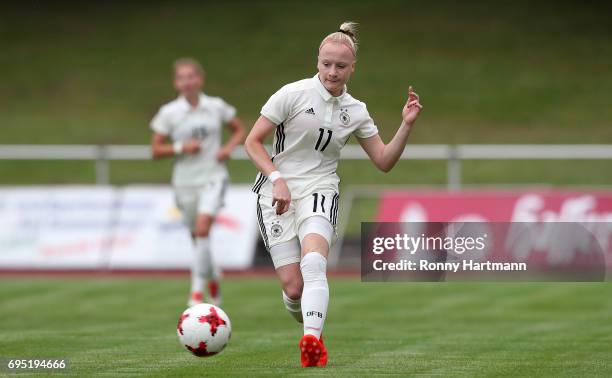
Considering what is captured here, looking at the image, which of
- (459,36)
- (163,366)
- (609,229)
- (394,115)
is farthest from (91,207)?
(459,36)

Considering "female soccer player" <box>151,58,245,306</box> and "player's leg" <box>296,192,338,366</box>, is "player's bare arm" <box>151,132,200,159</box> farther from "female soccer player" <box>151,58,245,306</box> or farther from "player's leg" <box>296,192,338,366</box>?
"player's leg" <box>296,192,338,366</box>

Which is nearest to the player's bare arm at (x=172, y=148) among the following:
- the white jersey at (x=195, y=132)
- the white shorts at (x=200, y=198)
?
the white jersey at (x=195, y=132)

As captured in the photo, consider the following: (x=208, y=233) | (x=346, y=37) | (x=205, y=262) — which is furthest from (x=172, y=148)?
(x=346, y=37)

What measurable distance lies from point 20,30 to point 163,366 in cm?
4769

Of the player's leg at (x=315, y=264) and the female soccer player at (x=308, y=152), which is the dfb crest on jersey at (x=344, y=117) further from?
the player's leg at (x=315, y=264)

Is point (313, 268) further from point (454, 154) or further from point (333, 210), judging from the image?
point (454, 154)

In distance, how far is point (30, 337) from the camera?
1227 centimetres

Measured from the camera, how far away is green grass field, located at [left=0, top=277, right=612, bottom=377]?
32.5ft

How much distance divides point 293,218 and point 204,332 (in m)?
1.07

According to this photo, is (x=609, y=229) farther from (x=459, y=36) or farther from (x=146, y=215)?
(x=459, y=36)

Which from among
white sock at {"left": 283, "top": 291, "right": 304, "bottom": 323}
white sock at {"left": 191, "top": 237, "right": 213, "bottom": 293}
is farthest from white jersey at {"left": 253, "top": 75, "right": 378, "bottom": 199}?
white sock at {"left": 191, "top": 237, "right": 213, "bottom": 293}

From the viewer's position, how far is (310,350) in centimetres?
948

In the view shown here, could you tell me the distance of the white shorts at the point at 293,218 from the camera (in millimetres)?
10109

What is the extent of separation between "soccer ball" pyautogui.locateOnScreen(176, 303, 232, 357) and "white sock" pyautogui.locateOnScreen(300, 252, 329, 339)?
0.63 m
